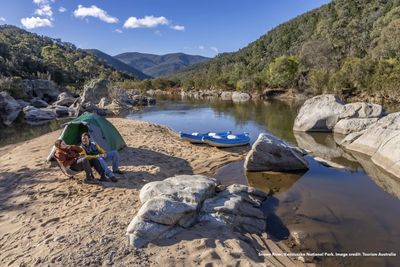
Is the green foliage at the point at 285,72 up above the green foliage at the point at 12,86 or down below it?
above

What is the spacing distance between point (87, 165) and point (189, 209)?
4.50 m

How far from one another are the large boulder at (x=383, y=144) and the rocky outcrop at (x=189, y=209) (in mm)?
7000

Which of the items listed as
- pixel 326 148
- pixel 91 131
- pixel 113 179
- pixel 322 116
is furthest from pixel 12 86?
pixel 326 148

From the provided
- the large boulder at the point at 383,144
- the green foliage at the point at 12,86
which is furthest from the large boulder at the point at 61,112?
the large boulder at the point at 383,144

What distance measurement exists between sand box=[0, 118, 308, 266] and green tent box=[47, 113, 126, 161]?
4.50ft

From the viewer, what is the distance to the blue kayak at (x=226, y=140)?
1803 centimetres

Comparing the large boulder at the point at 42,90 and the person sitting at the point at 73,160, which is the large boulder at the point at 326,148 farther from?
the large boulder at the point at 42,90

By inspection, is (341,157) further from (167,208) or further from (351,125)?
(167,208)

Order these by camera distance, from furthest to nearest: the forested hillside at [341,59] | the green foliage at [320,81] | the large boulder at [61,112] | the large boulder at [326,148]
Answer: the green foliage at [320,81] < the forested hillside at [341,59] < the large boulder at [61,112] < the large boulder at [326,148]

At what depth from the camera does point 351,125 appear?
73.8 feet

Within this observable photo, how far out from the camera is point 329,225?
8.92m

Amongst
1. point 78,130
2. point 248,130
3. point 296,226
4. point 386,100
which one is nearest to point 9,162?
point 78,130

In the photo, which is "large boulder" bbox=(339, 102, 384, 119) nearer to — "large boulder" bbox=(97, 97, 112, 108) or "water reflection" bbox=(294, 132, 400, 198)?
"water reflection" bbox=(294, 132, 400, 198)

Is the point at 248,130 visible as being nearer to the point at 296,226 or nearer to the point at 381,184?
the point at 381,184
